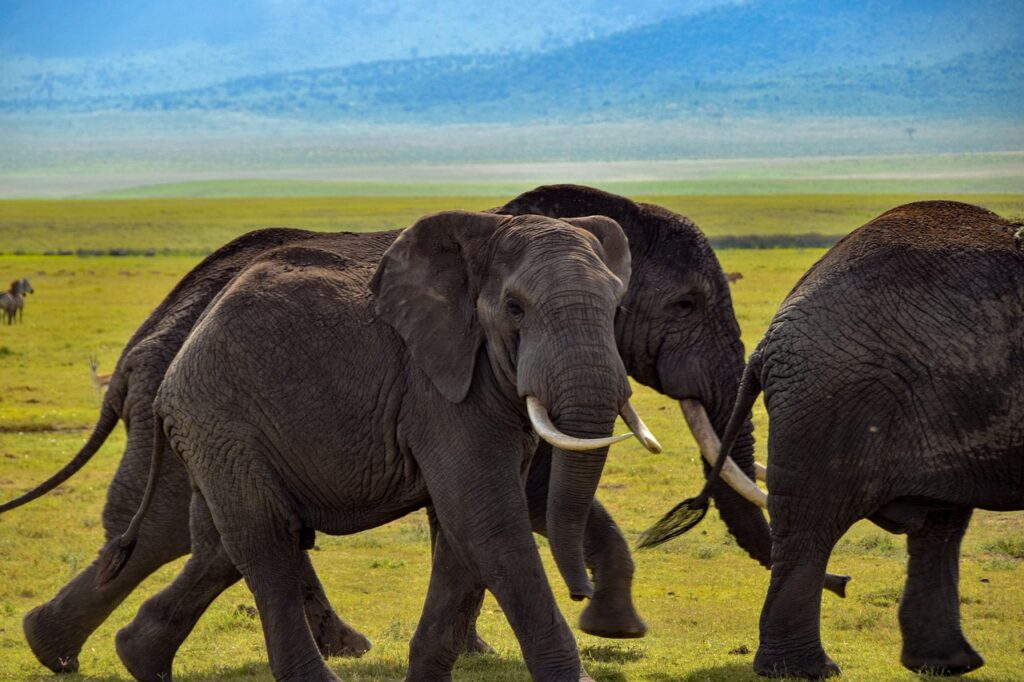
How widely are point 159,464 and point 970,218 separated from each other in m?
4.21

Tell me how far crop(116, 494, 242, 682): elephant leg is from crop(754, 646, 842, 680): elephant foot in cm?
264

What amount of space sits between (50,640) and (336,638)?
1.56 metres

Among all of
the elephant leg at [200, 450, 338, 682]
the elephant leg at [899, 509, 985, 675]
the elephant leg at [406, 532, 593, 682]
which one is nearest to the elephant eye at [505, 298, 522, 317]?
the elephant leg at [406, 532, 593, 682]

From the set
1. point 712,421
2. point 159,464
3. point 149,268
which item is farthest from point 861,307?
point 149,268

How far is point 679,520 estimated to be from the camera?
27.8ft

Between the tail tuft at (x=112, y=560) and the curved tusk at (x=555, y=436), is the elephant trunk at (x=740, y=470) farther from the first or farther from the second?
the tail tuft at (x=112, y=560)

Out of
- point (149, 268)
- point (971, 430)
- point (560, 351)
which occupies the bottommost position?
point (149, 268)

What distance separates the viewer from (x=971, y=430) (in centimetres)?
699

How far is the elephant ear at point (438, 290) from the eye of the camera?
266 inches

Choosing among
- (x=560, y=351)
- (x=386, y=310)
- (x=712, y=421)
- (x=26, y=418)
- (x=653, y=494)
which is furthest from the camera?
(x=26, y=418)

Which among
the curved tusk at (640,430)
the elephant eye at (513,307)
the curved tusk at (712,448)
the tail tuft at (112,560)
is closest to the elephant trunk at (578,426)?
the curved tusk at (640,430)

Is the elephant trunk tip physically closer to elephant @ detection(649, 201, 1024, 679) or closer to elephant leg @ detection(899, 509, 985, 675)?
elephant @ detection(649, 201, 1024, 679)

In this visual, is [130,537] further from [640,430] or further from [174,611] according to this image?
[640,430]

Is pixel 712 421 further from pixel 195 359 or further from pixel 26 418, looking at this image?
pixel 26 418
